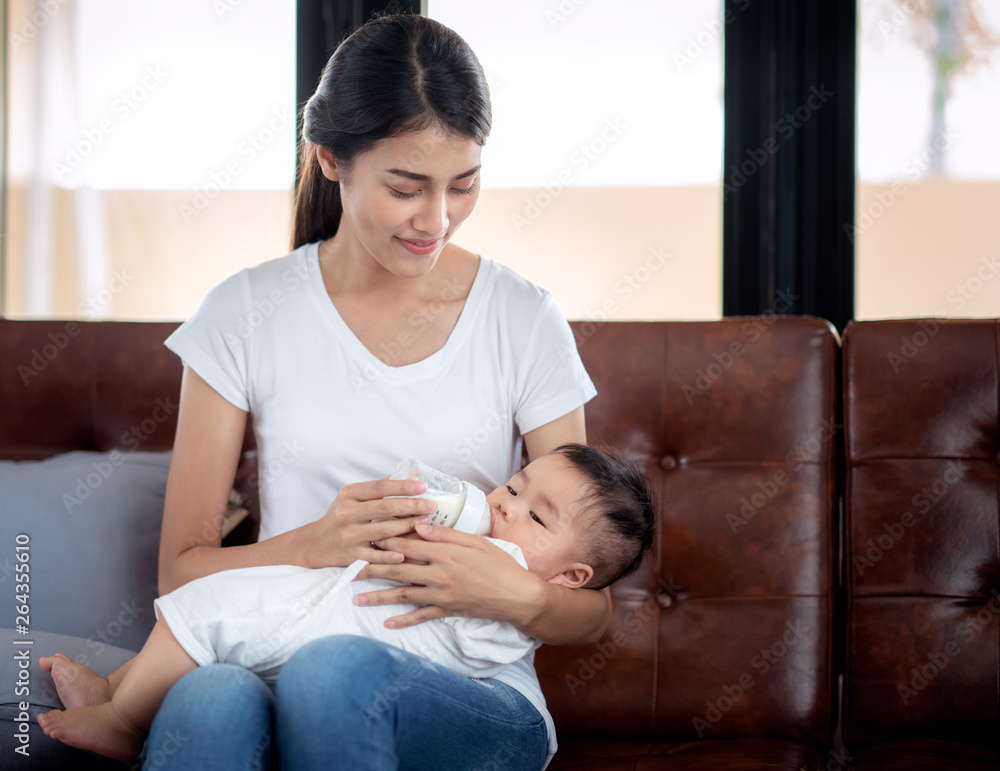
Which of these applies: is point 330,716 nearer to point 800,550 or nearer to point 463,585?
point 463,585

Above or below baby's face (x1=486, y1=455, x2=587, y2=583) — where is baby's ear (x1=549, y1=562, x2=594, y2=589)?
below

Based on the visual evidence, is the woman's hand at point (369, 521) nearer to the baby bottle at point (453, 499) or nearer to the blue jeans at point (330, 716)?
the baby bottle at point (453, 499)

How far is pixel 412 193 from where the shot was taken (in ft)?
4.35

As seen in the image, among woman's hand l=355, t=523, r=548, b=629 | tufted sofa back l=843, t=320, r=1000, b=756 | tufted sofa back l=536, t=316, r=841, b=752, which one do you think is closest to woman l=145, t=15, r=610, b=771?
woman's hand l=355, t=523, r=548, b=629

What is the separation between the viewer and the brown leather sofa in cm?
156

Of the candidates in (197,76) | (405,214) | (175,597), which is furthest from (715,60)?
(175,597)

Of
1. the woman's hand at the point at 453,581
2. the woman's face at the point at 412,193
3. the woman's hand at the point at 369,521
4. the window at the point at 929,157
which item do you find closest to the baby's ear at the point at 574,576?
the woman's hand at the point at 453,581

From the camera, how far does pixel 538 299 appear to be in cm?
156

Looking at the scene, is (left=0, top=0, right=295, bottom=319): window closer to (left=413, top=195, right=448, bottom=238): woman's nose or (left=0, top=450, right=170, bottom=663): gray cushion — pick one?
(left=0, top=450, right=170, bottom=663): gray cushion

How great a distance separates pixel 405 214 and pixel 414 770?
80cm

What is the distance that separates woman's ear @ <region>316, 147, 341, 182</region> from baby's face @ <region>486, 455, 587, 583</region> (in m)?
0.60

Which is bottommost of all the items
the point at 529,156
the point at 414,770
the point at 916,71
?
the point at 414,770

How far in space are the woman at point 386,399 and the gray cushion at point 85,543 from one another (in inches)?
7.8

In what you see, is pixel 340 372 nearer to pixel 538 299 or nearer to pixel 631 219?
pixel 538 299
